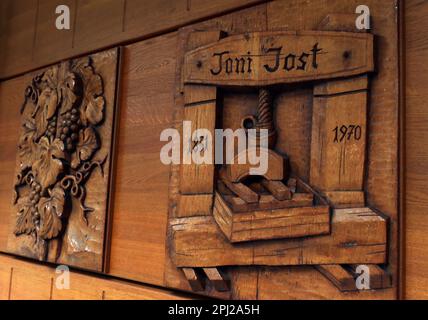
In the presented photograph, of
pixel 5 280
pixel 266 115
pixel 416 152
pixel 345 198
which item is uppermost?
pixel 266 115

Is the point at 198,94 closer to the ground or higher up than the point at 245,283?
higher up

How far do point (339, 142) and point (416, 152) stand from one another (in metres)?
0.16

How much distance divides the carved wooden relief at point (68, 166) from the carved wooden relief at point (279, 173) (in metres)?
0.35

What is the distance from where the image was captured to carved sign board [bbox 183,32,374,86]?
0.98 meters

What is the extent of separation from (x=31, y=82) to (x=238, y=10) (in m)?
1.05

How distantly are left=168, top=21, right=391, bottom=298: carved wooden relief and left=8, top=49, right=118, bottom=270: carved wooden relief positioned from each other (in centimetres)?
35

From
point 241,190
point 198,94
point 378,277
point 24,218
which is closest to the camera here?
point 378,277

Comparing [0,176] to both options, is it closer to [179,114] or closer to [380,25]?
[179,114]

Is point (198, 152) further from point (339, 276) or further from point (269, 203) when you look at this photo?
point (339, 276)

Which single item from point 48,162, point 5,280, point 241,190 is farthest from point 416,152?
point 5,280

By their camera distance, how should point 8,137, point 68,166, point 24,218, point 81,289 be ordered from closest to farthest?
1. point 81,289
2. point 68,166
3. point 24,218
4. point 8,137

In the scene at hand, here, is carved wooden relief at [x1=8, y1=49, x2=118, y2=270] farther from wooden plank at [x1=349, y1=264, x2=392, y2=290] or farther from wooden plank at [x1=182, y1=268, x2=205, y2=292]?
wooden plank at [x1=349, y1=264, x2=392, y2=290]

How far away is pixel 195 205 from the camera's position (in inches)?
45.8

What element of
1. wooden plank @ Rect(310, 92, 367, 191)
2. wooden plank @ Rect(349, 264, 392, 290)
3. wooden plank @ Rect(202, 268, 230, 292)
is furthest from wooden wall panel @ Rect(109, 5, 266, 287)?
wooden plank @ Rect(349, 264, 392, 290)
